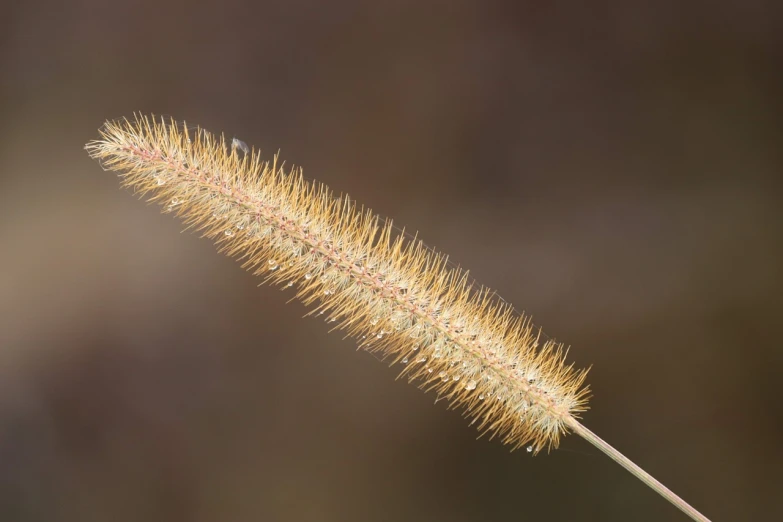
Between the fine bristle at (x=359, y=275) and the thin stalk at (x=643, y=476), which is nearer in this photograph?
the thin stalk at (x=643, y=476)

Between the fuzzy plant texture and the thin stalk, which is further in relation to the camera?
the fuzzy plant texture

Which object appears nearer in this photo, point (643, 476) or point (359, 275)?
point (643, 476)

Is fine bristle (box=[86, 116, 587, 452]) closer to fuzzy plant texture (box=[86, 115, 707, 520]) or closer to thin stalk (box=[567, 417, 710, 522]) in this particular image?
fuzzy plant texture (box=[86, 115, 707, 520])

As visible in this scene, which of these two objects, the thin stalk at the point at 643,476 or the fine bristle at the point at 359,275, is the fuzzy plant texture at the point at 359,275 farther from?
the thin stalk at the point at 643,476

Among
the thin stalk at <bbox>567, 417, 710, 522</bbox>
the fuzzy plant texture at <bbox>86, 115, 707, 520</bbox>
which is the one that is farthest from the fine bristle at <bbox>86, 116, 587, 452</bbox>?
the thin stalk at <bbox>567, 417, 710, 522</bbox>

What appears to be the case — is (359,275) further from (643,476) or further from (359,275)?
(643,476)

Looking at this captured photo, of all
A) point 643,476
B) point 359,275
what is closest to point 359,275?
point 359,275

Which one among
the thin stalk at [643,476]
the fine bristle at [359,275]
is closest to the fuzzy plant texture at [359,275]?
the fine bristle at [359,275]
